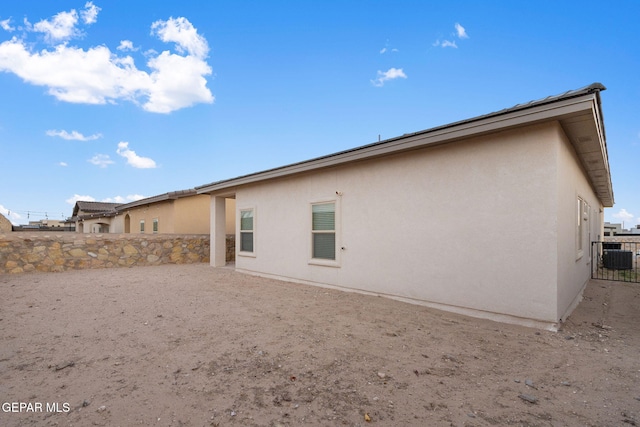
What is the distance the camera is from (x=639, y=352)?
3766 millimetres

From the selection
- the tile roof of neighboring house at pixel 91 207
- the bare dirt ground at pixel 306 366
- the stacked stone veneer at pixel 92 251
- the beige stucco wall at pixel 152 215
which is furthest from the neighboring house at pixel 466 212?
the tile roof of neighboring house at pixel 91 207

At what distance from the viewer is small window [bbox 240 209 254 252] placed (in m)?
9.91

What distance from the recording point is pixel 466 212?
5.10 m

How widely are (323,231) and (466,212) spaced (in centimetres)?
338

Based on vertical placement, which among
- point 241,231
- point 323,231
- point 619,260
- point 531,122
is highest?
point 531,122

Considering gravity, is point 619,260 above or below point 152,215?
below

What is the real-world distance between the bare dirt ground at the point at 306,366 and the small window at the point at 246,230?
4157 mm

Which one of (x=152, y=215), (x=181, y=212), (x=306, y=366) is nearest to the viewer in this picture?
(x=306, y=366)

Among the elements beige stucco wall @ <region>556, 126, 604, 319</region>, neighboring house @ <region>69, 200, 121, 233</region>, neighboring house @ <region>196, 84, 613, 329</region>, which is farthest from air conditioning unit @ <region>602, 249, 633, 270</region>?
neighboring house @ <region>69, 200, 121, 233</region>

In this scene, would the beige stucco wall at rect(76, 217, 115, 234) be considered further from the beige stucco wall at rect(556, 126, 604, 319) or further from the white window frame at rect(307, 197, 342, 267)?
the beige stucco wall at rect(556, 126, 604, 319)

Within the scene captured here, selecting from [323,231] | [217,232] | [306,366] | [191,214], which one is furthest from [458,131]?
[191,214]

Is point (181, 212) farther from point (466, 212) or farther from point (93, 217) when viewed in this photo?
point (93, 217)

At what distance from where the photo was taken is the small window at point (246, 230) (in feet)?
32.5

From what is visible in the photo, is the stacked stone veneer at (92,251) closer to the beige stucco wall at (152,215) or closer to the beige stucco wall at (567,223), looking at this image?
the beige stucco wall at (152,215)
